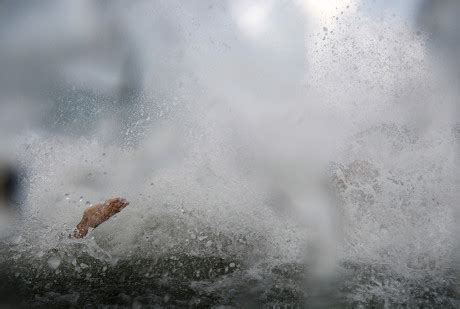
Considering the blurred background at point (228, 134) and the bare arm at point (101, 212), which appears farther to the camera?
the bare arm at point (101, 212)

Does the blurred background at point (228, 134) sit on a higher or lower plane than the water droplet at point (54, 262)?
higher

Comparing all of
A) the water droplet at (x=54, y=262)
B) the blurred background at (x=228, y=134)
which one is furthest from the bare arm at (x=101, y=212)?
the water droplet at (x=54, y=262)

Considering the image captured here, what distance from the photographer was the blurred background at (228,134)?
6.04 meters

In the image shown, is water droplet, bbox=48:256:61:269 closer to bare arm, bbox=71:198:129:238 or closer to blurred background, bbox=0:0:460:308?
blurred background, bbox=0:0:460:308

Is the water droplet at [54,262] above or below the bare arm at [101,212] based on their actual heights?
below

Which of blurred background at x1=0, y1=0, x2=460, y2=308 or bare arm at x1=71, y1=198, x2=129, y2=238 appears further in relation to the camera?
bare arm at x1=71, y1=198, x2=129, y2=238

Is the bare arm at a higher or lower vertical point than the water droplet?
higher

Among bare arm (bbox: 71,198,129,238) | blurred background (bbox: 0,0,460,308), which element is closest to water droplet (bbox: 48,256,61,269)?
blurred background (bbox: 0,0,460,308)

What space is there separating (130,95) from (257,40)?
8.24 ft

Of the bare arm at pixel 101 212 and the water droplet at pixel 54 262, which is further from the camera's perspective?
the bare arm at pixel 101 212

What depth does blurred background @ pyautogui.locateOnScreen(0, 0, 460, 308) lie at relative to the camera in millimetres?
6039

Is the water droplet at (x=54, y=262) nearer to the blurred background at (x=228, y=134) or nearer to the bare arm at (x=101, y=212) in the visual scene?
the blurred background at (x=228, y=134)

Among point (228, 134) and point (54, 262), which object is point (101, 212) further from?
point (228, 134)

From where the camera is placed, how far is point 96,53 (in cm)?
738
